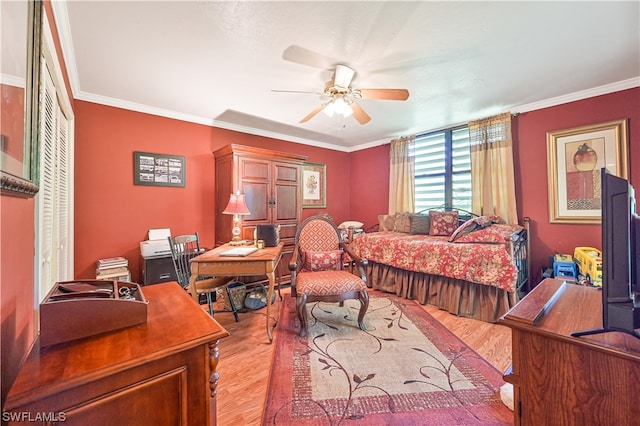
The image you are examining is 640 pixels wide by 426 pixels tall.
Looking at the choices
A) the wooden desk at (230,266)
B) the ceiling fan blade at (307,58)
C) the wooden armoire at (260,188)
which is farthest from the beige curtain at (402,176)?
the wooden desk at (230,266)

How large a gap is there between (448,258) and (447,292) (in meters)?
0.43

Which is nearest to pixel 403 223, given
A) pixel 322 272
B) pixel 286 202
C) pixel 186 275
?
pixel 286 202

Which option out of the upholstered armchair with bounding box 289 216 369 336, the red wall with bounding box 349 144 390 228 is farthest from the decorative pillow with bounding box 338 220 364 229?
the upholstered armchair with bounding box 289 216 369 336

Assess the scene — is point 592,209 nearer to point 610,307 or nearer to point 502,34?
point 502,34

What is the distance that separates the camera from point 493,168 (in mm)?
3467

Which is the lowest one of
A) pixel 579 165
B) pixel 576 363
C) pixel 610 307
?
Answer: pixel 576 363

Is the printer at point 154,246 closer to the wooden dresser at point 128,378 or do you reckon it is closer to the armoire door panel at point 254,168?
the armoire door panel at point 254,168

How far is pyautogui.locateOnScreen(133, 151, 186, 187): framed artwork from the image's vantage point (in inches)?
121

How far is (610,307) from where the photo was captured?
2.63ft

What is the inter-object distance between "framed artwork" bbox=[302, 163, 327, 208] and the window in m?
1.74

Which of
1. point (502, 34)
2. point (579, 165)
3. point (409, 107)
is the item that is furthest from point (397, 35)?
point (579, 165)

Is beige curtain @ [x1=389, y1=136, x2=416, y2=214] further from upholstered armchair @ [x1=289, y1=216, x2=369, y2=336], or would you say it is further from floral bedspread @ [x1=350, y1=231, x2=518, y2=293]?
upholstered armchair @ [x1=289, y1=216, x2=369, y2=336]

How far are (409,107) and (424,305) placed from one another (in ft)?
8.34

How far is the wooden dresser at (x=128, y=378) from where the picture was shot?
553mm
